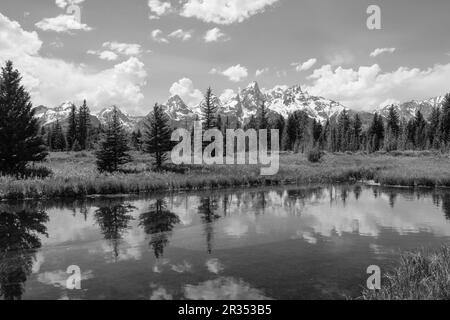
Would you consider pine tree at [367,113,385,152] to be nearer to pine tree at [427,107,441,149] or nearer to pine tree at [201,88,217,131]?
pine tree at [427,107,441,149]

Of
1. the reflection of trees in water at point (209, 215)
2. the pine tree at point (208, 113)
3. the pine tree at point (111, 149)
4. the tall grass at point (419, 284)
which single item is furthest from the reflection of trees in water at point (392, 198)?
the pine tree at point (208, 113)

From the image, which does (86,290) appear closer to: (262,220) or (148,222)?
(148,222)

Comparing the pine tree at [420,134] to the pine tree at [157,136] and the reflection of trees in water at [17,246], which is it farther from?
the reflection of trees in water at [17,246]

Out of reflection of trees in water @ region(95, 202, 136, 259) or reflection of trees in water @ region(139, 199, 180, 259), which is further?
reflection of trees in water @ region(95, 202, 136, 259)

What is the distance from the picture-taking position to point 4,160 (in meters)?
33.6

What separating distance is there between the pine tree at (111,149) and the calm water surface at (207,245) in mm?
16830

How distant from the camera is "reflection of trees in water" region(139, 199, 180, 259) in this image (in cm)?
1374

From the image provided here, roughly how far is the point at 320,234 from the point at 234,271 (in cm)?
603

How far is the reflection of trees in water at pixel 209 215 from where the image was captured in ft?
48.5

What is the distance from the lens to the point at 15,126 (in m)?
34.2

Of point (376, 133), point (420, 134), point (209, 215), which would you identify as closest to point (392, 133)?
point (376, 133)

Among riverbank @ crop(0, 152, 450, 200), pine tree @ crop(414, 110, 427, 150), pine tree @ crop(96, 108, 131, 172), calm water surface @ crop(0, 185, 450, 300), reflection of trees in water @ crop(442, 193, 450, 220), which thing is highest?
pine tree @ crop(414, 110, 427, 150)

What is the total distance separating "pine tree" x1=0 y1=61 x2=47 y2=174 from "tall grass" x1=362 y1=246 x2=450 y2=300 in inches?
1270

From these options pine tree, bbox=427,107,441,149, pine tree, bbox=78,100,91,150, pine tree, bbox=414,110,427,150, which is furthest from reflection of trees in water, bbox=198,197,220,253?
pine tree, bbox=414,110,427,150
